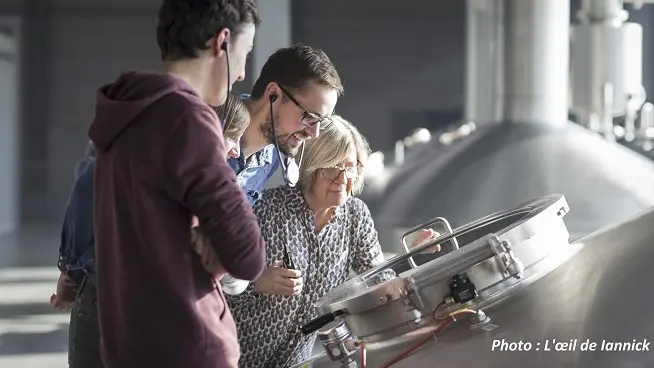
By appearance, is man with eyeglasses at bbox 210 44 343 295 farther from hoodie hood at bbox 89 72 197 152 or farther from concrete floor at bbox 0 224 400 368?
concrete floor at bbox 0 224 400 368

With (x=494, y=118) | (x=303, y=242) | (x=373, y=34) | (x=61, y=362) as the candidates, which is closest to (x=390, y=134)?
(x=373, y=34)

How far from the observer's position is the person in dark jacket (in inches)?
83.0

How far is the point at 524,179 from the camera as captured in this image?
20.2 feet

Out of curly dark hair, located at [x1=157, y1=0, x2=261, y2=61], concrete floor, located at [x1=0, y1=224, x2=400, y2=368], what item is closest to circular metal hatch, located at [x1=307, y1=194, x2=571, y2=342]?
curly dark hair, located at [x1=157, y1=0, x2=261, y2=61]

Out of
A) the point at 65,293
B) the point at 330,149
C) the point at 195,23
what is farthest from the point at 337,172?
the point at 195,23

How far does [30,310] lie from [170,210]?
21.1 feet

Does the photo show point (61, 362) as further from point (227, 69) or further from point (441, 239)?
point (227, 69)

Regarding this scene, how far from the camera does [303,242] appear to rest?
2.37 meters

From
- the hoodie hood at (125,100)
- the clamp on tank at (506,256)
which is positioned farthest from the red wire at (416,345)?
the hoodie hood at (125,100)

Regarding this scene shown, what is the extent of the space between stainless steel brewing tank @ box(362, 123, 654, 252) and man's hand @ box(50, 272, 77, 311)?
12.5 ft

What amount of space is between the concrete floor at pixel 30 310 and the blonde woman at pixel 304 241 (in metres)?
3.40

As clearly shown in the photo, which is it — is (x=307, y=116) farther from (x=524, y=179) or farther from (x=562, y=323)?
(x=524, y=179)

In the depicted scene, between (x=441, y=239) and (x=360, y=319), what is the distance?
0.37 m

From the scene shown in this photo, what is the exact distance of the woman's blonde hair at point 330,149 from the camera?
2.35 m
